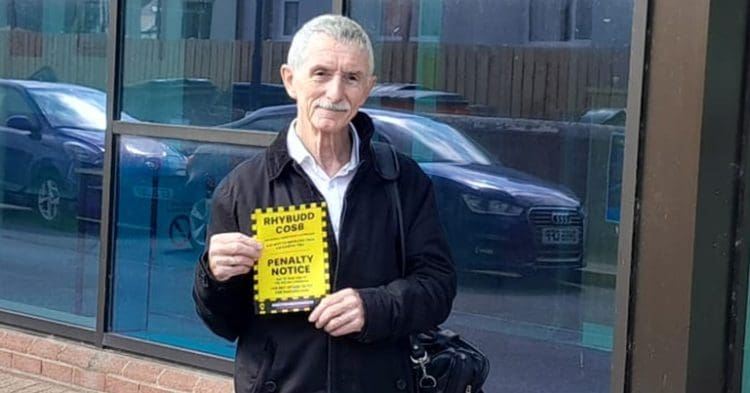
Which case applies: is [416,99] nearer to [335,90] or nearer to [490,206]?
[490,206]

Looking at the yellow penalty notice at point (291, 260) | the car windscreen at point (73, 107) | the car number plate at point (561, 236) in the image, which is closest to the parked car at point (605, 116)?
the car number plate at point (561, 236)

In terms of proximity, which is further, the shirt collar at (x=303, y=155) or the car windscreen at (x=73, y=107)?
the car windscreen at (x=73, y=107)

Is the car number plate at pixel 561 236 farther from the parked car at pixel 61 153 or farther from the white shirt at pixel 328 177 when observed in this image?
the white shirt at pixel 328 177

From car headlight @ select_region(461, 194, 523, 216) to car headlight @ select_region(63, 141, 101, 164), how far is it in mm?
2241

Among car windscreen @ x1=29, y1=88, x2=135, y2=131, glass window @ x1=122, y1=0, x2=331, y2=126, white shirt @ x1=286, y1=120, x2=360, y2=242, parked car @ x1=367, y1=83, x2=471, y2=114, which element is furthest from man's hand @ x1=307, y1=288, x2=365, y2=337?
car windscreen @ x1=29, y1=88, x2=135, y2=131

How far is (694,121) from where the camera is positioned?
14.4 ft

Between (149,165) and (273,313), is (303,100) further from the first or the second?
(149,165)

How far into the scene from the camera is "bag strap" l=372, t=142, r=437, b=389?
11.0ft

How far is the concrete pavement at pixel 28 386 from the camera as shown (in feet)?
22.7

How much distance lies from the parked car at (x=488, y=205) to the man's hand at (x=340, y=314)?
7.33ft

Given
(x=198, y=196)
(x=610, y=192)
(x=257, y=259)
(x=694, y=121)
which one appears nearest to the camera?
(x=257, y=259)

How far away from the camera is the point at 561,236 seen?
17.6ft

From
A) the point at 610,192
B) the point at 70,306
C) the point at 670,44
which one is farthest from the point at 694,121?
the point at 70,306

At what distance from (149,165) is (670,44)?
301 cm
